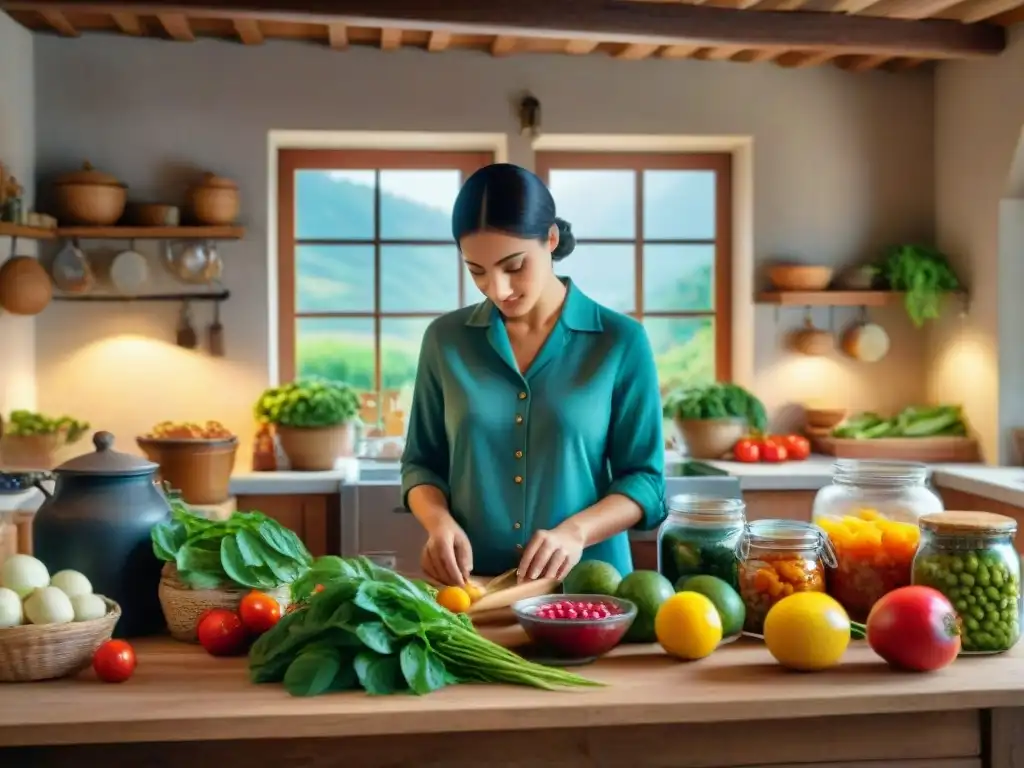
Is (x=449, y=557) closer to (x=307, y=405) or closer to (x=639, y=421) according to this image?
(x=639, y=421)

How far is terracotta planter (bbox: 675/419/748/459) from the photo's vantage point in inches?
183

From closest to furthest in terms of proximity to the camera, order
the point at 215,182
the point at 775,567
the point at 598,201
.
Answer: the point at 775,567 → the point at 215,182 → the point at 598,201

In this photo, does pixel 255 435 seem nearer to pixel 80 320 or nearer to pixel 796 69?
pixel 80 320

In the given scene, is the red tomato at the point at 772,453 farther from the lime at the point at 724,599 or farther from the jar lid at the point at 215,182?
the lime at the point at 724,599

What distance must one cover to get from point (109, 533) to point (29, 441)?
8.12 feet

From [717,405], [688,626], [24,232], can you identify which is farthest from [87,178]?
[688,626]

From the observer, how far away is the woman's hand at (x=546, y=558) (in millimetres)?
1993

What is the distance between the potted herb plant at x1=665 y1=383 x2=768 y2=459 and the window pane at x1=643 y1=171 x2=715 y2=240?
0.82m

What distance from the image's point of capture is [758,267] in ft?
16.5

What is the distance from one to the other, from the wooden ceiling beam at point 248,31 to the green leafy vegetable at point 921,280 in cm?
274

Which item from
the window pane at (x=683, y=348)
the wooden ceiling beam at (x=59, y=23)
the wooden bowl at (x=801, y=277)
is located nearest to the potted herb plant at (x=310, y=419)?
the window pane at (x=683, y=348)

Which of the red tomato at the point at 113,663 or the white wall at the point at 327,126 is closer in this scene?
the red tomato at the point at 113,663

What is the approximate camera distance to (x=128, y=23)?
4.45 meters

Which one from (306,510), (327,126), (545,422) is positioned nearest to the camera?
(545,422)
